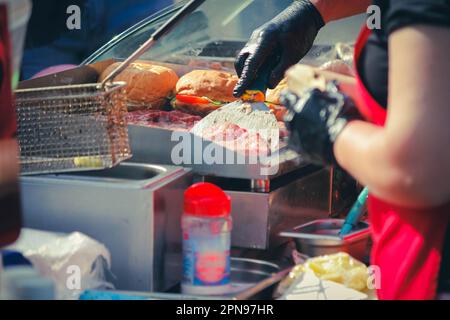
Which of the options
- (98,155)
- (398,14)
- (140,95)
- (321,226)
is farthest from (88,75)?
(398,14)

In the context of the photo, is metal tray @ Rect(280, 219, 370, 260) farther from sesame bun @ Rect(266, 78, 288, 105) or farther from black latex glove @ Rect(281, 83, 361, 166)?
sesame bun @ Rect(266, 78, 288, 105)

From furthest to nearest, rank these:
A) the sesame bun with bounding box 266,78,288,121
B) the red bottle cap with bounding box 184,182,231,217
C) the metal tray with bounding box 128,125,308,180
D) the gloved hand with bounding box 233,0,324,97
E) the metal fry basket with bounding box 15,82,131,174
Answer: the sesame bun with bounding box 266,78,288,121
the gloved hand with bounding box 233,0,324,97
the metal tray with bounding box 128,125,308,180
the metal fry basket with bounding box 15,82,131,174
the red bottle cap with bounding box 184,182,231,217

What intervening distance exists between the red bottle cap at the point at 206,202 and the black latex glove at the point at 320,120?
362 mm

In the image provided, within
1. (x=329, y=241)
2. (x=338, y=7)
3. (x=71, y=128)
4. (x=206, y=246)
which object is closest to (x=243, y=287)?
(x=206, y=246)

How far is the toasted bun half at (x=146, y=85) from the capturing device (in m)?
2.94

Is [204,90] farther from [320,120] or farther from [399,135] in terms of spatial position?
[399,135]

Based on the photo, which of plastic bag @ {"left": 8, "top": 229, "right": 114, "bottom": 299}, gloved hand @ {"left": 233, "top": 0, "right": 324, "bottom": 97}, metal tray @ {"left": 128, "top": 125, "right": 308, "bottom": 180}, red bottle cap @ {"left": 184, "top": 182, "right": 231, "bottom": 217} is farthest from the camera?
gloved hand @ {"left": 233, "top": 0, "right": 324, "bottom": 97}

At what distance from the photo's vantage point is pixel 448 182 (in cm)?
140

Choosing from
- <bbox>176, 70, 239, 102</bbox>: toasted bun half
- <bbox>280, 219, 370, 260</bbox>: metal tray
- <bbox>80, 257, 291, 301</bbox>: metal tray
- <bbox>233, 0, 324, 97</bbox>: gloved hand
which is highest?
<bbox>233, 0, 324, 97</bbox>: gloved hand

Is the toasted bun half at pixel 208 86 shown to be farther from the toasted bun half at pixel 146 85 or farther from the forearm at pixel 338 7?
the forearm at pixel 338 7

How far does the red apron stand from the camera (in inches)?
61.3

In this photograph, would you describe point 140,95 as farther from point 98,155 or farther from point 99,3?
point 99,3

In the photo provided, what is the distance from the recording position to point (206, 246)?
1.88 m

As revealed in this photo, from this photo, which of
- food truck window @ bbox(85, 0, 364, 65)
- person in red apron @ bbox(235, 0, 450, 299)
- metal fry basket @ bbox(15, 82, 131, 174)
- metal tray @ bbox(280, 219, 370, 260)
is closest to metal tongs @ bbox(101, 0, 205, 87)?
metal fry basket @ bbox(15, 82, 131, 174)
